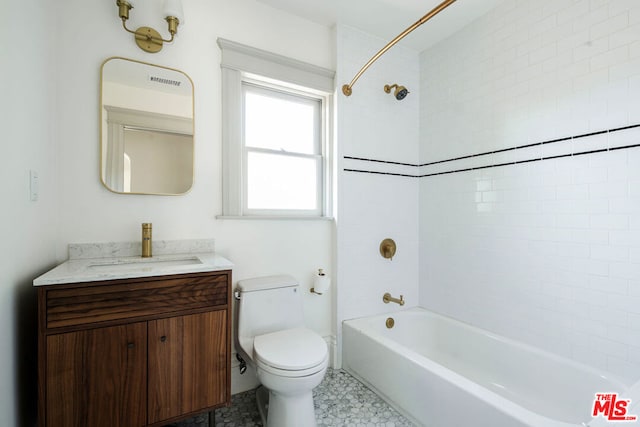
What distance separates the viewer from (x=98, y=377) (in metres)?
1.17

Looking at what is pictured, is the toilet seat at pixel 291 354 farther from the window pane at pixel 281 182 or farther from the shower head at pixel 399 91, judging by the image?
the shower head at pixel 399 91

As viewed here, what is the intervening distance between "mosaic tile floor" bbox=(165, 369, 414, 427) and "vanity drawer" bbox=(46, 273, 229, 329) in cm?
77

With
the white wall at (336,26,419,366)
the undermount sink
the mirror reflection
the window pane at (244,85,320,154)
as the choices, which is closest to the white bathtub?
the white wall at (336,26,419,366)

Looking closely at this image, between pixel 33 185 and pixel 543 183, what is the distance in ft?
8.82

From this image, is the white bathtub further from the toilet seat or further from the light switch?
the light switch

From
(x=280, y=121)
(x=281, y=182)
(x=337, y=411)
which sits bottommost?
(x=337, y=411)

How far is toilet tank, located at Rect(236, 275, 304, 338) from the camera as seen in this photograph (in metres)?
1.76

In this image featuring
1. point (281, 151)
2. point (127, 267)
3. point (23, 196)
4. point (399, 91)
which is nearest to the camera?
point (23, 196)

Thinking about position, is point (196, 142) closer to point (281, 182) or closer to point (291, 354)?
point (281, 182)

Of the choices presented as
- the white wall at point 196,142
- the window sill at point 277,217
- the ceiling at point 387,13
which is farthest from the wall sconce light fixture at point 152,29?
the window sill at point 277,217

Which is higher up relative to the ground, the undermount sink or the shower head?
the shower head

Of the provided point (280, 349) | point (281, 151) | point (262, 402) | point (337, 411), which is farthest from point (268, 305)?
point (281, 151)

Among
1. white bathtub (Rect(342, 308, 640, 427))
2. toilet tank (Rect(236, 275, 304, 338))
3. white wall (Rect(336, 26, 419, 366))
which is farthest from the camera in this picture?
white wall (Rect(336, 26, 419, 366))

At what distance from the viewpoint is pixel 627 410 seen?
110 centimetres
